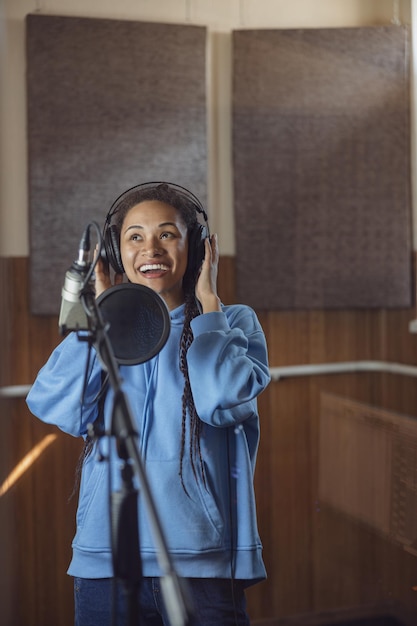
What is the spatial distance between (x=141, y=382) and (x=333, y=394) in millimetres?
456

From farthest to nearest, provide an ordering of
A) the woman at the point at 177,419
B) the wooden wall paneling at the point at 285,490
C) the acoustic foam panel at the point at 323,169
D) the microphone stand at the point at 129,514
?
the acoustic foam panel at the point at 323,169, the wooden wall paneling at the point at 285,490, the woman at the point at 177,419, the microphone stand at the point at 129,514

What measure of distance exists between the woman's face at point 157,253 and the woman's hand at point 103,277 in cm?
2

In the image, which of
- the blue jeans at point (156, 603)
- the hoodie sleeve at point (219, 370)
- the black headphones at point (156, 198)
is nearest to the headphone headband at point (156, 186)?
the black headphones at point (156, 198)

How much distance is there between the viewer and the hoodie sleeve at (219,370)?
3.36 ft

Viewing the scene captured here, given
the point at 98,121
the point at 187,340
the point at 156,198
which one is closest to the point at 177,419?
the point at 187,340

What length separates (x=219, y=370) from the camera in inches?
40.3

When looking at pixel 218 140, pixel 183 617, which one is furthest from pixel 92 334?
pixel 218 140

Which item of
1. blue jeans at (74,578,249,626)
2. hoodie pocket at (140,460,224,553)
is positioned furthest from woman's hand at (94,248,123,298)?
blue jeans at (74,578,249,626)

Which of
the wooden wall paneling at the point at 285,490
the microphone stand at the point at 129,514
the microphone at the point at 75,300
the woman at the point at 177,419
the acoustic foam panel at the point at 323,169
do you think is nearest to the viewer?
the microphone stand at the point at 129,514

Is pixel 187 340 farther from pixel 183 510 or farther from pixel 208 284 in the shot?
pixel 183 510

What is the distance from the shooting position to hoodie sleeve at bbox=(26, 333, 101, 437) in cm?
103

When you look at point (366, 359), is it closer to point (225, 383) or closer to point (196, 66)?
point (225, 383)

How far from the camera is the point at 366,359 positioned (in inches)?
53.5

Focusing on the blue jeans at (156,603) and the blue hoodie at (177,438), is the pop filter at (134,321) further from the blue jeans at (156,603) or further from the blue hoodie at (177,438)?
the blue jeans at (156,603)
